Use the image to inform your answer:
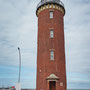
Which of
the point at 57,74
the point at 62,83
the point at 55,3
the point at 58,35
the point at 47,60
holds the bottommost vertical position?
the point at 62,83

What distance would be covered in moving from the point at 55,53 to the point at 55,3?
29.1 ft

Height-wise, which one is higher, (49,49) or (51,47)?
(51,47)

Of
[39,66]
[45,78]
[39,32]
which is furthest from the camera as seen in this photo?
[39,32]

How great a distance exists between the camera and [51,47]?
839 inches

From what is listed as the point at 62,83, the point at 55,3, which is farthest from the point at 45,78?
the point at 55,3

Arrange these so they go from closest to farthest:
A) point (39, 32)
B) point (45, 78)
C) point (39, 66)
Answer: point (45, 78), point (39, 66), point (39, 32)

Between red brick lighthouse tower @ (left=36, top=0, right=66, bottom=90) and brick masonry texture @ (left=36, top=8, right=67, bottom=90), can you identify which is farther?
brick masonry texture @ (left=36, top=8, right=67, bottom=90)

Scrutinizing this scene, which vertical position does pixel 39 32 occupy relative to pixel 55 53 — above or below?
above

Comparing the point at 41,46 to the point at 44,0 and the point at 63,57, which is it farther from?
the point at 44,0

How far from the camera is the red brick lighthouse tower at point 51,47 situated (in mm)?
20180

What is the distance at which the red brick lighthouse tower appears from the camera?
66.2ft

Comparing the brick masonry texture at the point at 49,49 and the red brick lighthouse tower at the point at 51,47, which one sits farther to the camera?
the brick masonry texture at the point at 49,49

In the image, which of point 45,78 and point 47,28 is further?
point 47,28

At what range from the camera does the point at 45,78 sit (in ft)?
65.6
